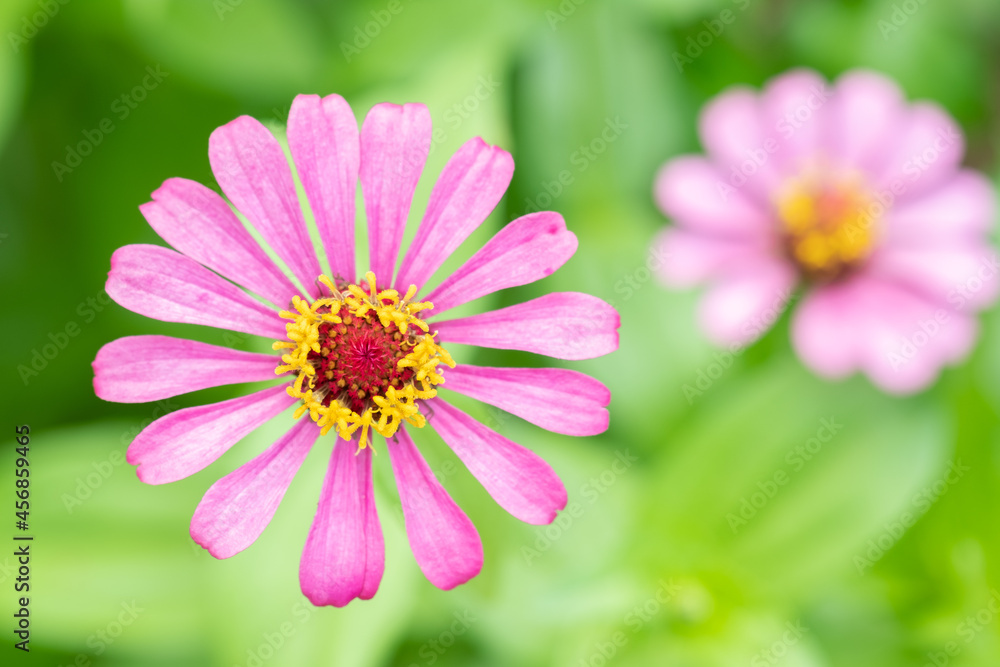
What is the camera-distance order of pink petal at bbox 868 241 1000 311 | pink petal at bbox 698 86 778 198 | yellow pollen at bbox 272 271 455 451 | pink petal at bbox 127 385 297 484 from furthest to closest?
1. pink petal at bbox 698 86 778 198
2. pink petal at bbox 868 241 1000 311
3. yellow pollen at bbox 272 271 455 451
4. pink petal at bbox 127 385 297 484

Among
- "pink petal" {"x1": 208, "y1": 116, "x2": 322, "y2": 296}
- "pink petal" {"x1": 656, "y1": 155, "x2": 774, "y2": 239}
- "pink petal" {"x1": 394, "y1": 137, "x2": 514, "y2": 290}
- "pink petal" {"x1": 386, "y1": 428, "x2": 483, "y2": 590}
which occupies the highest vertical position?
"pink petal" {"x1": 208, "y1": 116, "x2": 322, "y2": 296}

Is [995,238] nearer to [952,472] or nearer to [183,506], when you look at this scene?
[952,472]

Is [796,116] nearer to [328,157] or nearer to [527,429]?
[527,429]

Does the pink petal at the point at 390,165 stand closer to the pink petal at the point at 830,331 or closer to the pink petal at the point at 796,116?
the pink petal at the point at 830,331

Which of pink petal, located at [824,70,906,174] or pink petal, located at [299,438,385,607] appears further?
pink petal, located at [824,70,906,174]

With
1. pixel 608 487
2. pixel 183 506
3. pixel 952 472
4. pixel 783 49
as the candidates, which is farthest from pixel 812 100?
pixel 183 506

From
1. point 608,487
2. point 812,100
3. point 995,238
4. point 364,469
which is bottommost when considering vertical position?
point 608,487

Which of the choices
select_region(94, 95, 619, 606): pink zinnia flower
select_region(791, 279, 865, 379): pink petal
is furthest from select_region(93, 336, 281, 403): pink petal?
select_region(791, 279, 865, 379): pink petal

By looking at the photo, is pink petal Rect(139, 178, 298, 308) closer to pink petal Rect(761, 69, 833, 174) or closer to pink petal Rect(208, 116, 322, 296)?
pink petal Rect(208, 116, 322, 296)
